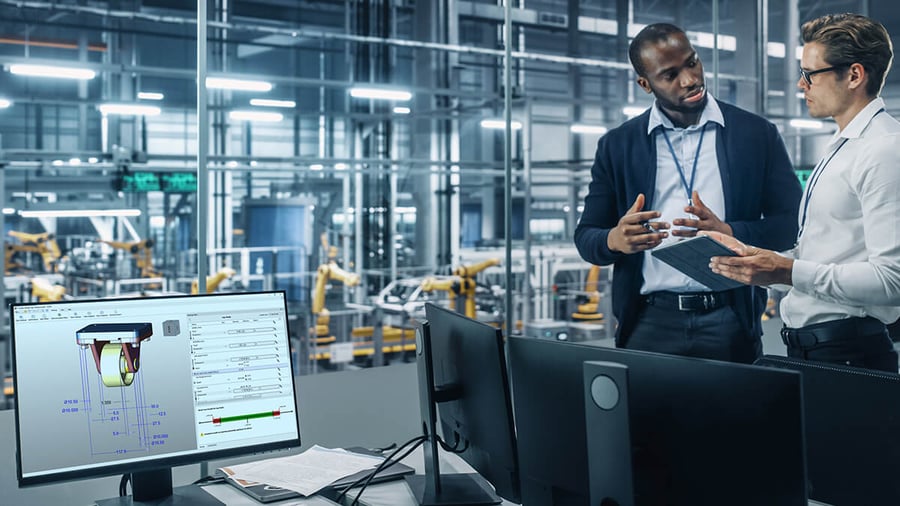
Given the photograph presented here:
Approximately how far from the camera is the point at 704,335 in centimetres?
209

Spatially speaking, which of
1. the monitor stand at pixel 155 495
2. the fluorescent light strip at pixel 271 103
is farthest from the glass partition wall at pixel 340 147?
the monitor stand at pixel 155 495

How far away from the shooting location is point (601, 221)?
230 cm

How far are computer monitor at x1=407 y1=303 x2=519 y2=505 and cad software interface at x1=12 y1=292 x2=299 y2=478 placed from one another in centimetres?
31

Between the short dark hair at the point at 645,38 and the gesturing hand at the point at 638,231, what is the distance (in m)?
0.38

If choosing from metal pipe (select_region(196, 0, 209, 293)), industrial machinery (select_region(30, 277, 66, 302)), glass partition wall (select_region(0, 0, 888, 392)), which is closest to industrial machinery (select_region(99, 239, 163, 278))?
glass partition wall (select_region(0, 0, 888, 392))

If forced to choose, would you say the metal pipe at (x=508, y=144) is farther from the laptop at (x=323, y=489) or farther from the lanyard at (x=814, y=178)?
the lanyard at (x=814, y=178)

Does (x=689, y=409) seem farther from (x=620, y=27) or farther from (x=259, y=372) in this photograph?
(x=620, y=27)

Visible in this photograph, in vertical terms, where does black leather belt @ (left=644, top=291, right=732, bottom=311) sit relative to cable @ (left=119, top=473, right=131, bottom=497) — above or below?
above

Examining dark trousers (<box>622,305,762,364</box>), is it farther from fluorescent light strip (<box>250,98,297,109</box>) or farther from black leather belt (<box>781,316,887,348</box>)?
fluorescent light strip (<box>250,98,297,109</box>)

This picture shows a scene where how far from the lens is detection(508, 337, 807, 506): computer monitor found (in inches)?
40.0

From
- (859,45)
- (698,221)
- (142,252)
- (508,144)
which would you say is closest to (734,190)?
(698,221)

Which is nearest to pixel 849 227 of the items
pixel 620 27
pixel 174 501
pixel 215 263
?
pixel 174 501

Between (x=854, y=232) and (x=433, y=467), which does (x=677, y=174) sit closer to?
(x=854, y=232)

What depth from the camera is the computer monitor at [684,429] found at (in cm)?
102
